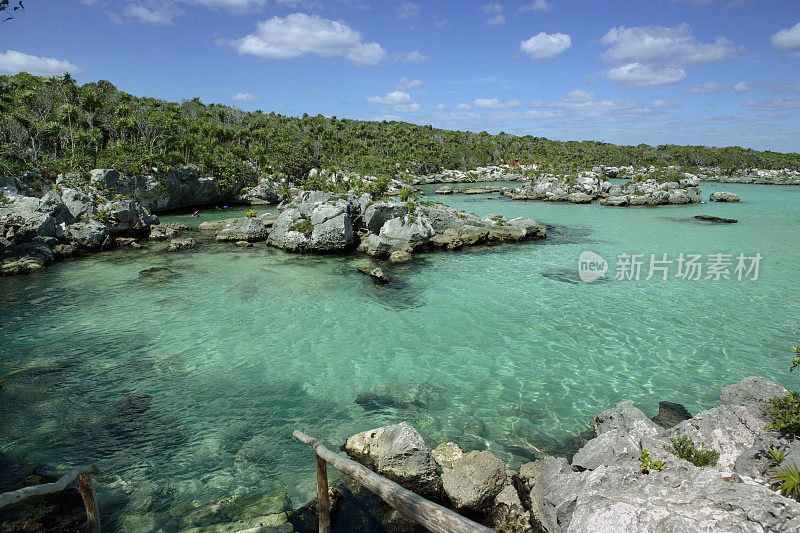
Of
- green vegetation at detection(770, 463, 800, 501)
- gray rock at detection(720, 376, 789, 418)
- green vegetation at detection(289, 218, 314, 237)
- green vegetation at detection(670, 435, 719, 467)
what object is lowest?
green vegetation at detection(670, 435, 719, 467)

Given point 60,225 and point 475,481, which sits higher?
point 60,225

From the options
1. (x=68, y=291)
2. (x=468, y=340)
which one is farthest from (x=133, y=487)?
(x=68, y=291)

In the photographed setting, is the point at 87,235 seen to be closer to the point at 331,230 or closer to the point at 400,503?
the point at 331,230

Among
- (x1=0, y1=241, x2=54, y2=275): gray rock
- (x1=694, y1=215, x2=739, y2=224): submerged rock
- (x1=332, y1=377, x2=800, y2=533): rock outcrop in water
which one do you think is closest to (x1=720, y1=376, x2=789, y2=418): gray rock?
(x1=332, y1=377, x2=800, y2=533): rock outcrop in water

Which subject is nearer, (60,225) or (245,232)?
(60,225)

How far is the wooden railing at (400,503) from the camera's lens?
180 inches

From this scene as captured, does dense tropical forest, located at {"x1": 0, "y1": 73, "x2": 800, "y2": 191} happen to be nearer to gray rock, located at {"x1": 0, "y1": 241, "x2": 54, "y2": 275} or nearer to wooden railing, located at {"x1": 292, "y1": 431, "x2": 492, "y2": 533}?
gray rock, located at {"x1": 0, "y1": 241, "x2": 54, "y2": 275}

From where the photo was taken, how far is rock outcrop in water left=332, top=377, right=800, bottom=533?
467 cm

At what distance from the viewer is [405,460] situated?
778 centimetres

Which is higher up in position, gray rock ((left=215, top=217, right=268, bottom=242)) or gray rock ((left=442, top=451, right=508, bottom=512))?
gray rock ((left=215, top=217, right=268, bottom=242))

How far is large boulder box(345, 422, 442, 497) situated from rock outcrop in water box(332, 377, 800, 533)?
2 cm

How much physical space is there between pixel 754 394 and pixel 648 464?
4.13 meters

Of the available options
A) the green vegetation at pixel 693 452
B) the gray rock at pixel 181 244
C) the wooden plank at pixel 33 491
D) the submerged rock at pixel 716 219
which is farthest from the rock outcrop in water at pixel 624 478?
the submerged rock at pixel 716 219

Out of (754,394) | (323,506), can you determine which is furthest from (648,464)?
(323,506)
